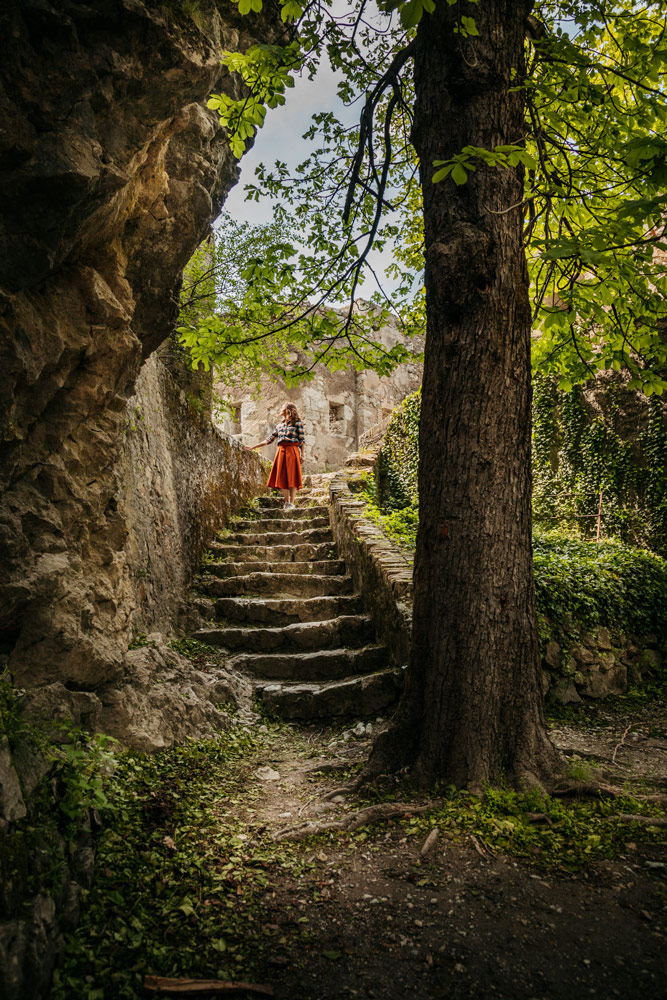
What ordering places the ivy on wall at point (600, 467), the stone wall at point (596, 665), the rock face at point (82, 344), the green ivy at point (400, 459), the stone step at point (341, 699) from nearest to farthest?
1. the rock face at point (82, 344)
2. the stone step at point (341, 699)
3. the stone wall at point (596, 665)
4. the ivy on wall at point (600, 467)
5. the green ivy at point (400, 459)

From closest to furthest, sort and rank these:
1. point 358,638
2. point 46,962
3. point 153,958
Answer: point 46,962, point 153,958, point 358,638

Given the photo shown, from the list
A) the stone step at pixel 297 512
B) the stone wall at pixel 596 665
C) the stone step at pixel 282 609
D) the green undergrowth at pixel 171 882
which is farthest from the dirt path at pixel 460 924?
the stone step at pixel 297 512

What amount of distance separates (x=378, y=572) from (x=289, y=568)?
6.09ft

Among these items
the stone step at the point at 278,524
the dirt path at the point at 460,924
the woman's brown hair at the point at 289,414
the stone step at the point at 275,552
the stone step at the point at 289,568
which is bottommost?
the dirt path at the point at 460,924

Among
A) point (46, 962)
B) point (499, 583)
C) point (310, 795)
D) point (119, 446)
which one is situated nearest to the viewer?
point (46, 962)

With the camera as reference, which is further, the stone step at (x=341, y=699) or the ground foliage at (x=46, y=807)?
the stone step at (x=341, y=699)

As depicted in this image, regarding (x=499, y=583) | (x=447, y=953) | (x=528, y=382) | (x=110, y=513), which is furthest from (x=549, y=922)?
(x=110, y=513)

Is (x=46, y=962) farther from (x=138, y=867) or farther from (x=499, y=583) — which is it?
(x=499, y=583)

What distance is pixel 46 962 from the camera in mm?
1603

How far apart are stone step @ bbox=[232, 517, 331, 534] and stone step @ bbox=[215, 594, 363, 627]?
2286 millimetres

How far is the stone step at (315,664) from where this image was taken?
4953mm

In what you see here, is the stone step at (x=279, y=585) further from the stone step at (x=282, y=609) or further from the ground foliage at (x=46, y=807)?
the ground foliage at (x=46, y=807)

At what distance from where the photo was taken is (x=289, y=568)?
6805mm

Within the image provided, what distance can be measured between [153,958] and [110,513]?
2.57 m
